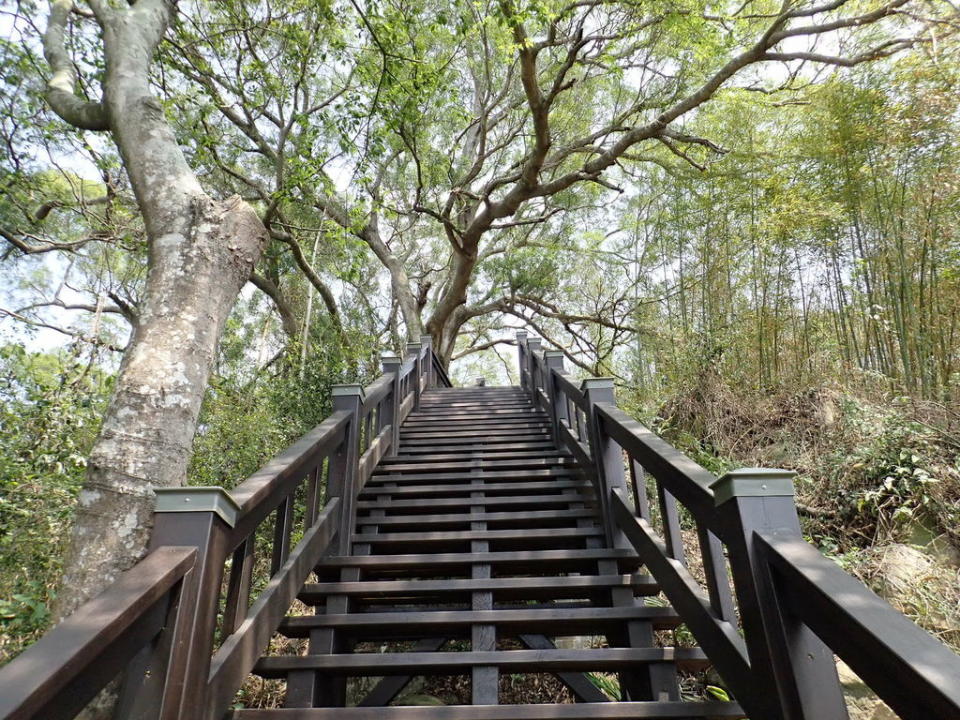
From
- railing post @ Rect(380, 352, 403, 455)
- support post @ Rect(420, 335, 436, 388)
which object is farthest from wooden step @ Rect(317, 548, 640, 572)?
support post @ Rect(420, 335, 436, 388)

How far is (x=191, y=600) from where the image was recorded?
3.84 ft

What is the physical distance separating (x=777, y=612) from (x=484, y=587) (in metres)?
1.39

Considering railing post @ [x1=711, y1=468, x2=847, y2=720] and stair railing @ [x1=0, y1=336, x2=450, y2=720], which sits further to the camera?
railing post @ [x1=711, y1=468, x2=847, y2=720]

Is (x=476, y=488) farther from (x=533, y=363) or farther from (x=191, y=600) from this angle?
(x=533, y=363)

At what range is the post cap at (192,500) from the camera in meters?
1.24

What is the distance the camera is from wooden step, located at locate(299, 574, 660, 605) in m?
2.20

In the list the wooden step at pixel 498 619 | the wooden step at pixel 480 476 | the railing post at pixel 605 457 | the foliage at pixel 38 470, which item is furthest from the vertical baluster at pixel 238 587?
the foliage at pixel 38 470

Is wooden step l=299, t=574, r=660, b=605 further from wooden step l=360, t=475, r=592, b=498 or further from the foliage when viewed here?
the foliage

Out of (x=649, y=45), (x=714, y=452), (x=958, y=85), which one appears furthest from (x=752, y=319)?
(x=649, y=45)

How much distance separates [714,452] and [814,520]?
138 cm

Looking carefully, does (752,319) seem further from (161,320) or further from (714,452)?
(161,320)

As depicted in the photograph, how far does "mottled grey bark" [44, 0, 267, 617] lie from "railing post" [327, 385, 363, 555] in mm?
713

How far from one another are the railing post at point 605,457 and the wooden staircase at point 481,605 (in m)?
0.12

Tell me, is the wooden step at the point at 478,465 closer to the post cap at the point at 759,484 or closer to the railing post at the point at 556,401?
the railing post at the point at 556,401
